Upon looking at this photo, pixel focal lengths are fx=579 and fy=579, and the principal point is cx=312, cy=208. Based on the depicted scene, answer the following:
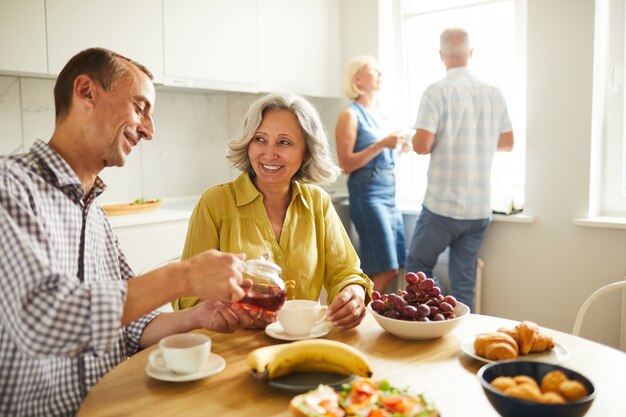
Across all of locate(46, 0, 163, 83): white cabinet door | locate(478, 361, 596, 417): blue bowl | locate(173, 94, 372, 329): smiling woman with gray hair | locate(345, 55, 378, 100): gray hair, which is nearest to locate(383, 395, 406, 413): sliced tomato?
locate(478, 361, 596, 417): blue bowl

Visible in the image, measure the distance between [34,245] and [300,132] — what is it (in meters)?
1.05

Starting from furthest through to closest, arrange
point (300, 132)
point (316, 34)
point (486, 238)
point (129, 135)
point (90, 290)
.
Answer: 1. point (316, 34)
2. point (486, 238)
3. point (300, 132)
4. point (129, 135)
5. point (90, 290)

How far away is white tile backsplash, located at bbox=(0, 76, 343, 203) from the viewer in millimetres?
2848

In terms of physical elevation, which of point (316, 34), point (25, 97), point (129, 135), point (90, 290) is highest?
point (316, 34)

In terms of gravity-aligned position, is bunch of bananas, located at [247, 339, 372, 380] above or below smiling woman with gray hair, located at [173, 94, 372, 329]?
below

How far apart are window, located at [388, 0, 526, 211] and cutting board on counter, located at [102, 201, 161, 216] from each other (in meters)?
1.69

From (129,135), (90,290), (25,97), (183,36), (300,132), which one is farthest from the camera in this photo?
(183,36)

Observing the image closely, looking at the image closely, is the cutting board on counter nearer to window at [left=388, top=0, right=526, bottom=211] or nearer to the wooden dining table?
the wooden dining table

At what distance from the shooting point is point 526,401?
2.59 ft

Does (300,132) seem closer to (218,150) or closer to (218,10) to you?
(218,10)

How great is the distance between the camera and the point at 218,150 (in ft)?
12.6

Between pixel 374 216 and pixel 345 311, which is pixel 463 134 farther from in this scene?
pixel 345 311

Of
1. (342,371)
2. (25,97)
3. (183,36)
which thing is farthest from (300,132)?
(25,97)

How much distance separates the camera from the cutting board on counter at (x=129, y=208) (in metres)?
2.77
